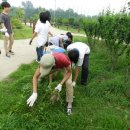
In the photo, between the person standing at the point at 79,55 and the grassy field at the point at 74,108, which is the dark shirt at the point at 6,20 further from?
the person standing at the point at 79,55

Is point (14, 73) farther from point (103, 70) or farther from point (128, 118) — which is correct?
point (128, 118)

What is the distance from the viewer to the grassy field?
15.5 feet

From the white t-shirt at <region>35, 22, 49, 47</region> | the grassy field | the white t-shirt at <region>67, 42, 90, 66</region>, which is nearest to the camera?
the grassy field

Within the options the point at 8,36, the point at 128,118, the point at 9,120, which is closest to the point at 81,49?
the point at 128,118

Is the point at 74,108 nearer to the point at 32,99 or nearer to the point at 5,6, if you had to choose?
the point at 32,99

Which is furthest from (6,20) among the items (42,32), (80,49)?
(80,49)

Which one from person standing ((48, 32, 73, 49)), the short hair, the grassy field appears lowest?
the grassy field

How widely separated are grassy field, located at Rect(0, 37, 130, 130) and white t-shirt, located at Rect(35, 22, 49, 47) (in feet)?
4.15

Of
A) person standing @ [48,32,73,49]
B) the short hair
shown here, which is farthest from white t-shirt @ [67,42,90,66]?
the short hair

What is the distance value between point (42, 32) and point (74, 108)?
9.31ft

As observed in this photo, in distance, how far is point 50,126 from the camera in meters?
4.67

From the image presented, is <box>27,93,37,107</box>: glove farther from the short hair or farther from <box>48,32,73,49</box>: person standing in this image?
the short hair

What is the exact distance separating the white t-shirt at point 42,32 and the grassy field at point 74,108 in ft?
4.15

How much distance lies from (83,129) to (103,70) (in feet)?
11.7
